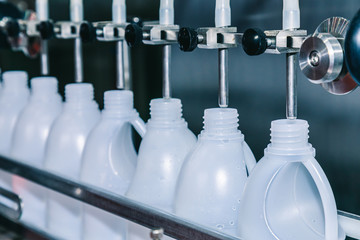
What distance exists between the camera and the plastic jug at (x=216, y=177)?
582 millimetres

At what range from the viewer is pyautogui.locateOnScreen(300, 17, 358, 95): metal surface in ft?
1.70

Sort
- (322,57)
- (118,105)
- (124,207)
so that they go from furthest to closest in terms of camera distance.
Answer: (118,105), (124,207), (322,57)

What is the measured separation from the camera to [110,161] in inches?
28.5

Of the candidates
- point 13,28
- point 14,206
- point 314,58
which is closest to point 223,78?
point 314,58

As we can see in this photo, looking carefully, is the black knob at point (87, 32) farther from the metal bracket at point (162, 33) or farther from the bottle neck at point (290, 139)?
the bottle neck at point (290, 139)

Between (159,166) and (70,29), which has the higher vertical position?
(70,29)

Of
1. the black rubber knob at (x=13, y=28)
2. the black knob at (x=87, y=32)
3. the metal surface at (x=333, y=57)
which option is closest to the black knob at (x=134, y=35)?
the black knob at (x=87, y=32)

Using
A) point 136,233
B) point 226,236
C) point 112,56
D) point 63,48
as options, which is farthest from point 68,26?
point 226,236

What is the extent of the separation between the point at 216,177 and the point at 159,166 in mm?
93

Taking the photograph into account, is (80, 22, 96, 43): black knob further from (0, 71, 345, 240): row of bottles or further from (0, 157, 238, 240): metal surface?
(0, 157, 238, 240): metal surface

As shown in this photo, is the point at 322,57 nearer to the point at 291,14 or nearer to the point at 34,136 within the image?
Result: the point at 291,14

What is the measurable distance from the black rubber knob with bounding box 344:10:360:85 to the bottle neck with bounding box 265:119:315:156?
0.11 meters

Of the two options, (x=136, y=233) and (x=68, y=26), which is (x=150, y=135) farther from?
(x=68, y=26)

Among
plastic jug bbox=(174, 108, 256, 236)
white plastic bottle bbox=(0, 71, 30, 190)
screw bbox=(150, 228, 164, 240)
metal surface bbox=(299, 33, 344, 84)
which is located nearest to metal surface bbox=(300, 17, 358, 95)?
metal surface bbox=(299, 33, 344, 84)
